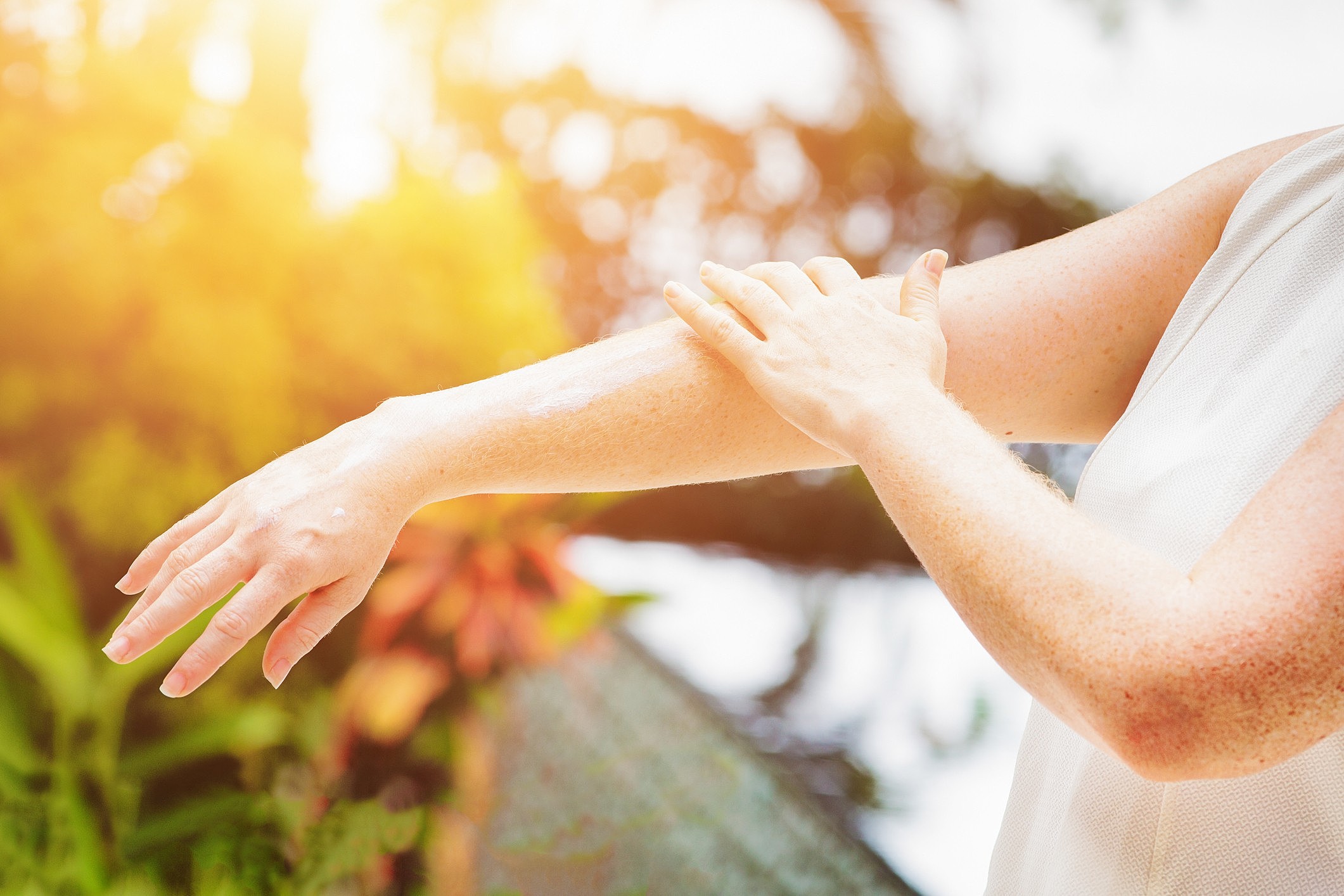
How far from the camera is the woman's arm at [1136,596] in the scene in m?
0.35

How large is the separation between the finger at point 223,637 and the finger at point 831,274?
427mm

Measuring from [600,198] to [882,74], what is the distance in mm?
1037

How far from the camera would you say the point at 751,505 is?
2.71 metres

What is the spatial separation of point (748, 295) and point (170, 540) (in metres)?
0.43

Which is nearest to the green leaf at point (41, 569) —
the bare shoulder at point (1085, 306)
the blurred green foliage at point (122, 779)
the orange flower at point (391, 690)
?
the blurred green foliage at point (122, 779)

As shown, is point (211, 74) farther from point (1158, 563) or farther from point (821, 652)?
point (821, 652)

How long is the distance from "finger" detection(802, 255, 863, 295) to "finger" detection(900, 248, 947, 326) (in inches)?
1.6

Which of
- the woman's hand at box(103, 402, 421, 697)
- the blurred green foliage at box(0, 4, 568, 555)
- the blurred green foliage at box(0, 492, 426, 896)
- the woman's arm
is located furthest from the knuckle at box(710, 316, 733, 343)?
the blurred green foliage at box(0, 492, 426, 896)

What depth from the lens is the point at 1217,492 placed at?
1.55 ft

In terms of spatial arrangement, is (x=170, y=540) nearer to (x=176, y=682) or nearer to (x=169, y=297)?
(x=176, y=682)

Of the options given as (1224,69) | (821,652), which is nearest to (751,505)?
(821,652)

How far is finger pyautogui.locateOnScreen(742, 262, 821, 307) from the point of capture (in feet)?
1.87

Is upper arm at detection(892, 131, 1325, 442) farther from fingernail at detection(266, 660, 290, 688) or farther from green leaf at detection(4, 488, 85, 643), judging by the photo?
green leaf at detection(4, 488, 85, 643)

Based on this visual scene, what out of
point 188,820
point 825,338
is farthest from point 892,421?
point 188,820
